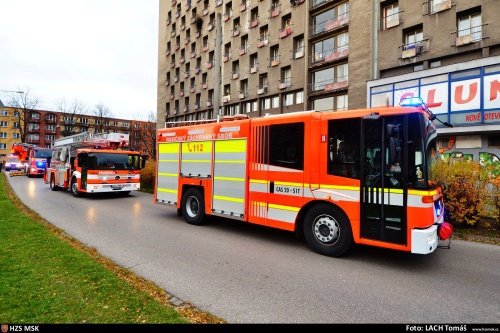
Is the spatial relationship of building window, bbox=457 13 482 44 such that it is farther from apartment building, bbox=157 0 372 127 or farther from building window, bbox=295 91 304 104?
building window, bbox=295 91 304 104

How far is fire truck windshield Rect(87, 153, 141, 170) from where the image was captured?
14102 mm

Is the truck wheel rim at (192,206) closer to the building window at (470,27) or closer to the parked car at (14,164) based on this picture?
the building window at (470,27)

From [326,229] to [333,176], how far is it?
1.06 m

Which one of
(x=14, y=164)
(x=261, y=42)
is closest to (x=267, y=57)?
(x=261, y=42)

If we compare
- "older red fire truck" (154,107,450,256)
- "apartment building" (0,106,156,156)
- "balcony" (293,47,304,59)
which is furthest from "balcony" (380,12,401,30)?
"apartment building" (0,106,156,156)

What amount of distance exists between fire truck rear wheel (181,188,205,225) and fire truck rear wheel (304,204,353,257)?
134 inches

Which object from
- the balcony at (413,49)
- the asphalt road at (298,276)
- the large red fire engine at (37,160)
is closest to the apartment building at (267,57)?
the balcony at (413,49)

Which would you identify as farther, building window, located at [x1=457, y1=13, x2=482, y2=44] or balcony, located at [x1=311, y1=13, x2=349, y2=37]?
balcony, located at [x1=311, y1=13, x2=349, y2=37]

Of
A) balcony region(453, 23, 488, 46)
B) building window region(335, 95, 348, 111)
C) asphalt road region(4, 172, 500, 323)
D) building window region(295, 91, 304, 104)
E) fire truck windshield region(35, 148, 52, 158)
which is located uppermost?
balcony region(453, 23, 488, 46)

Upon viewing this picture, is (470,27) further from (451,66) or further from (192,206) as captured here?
(192,206)

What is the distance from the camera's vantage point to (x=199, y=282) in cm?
434

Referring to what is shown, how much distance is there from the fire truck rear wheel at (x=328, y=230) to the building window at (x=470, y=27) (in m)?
17.0

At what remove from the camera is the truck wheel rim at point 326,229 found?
5641 millimetres

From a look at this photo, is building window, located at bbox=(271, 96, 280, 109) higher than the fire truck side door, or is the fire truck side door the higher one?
building window, located at bbox=(271, 96, 280, 109)
